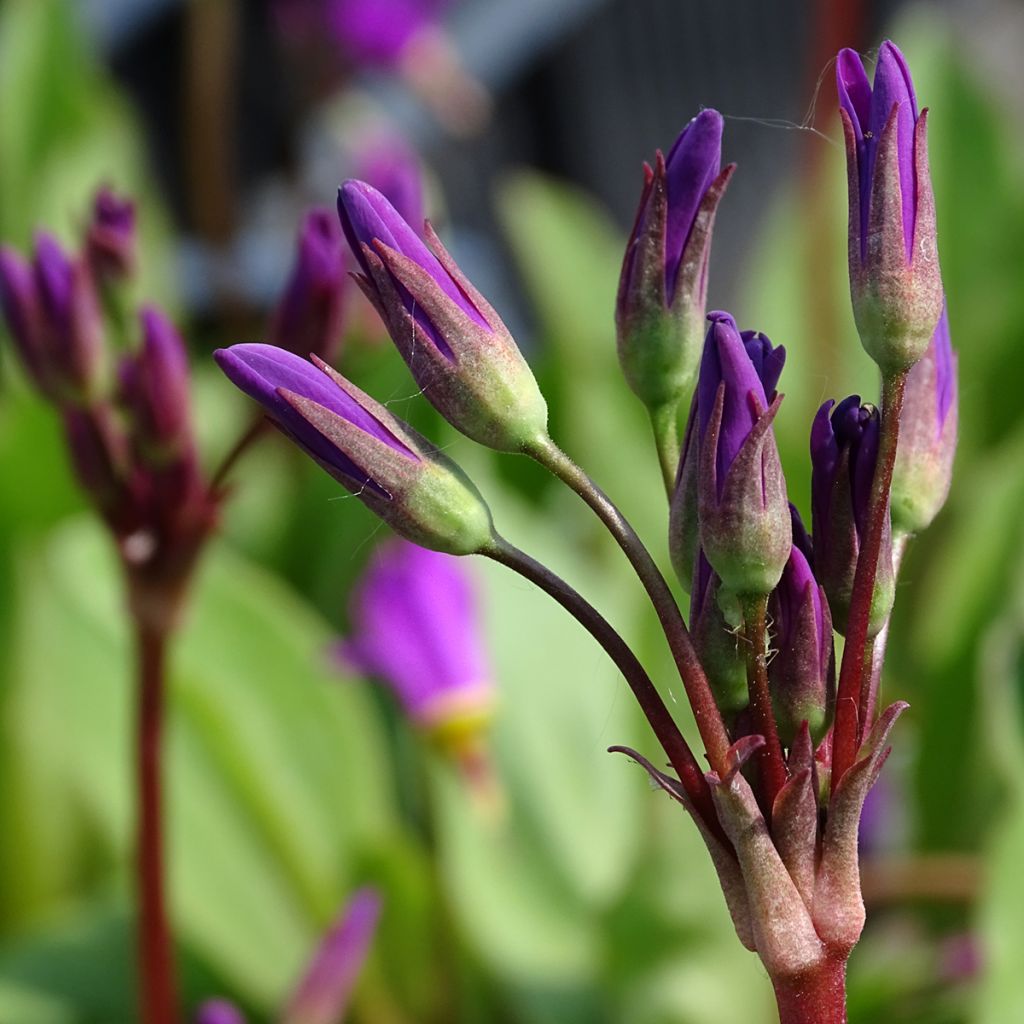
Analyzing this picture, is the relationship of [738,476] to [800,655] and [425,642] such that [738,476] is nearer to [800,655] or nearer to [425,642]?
[800,655]

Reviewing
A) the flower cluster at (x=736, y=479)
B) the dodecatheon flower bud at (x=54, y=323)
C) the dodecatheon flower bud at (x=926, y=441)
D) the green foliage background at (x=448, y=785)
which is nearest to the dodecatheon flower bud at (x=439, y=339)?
the flower cluster at (x=736, y=479)

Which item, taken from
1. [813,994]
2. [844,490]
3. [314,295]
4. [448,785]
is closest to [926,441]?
[844,490]

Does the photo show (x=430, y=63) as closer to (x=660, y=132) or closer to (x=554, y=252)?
(x=554, y=252)

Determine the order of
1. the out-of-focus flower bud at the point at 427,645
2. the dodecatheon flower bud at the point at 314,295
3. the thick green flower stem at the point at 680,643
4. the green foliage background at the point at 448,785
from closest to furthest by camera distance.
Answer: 1. the thick green flower stem at the point at 680,643
2. the dodecatheon flower bud at the point at 314,295
3. the green foliage background at the point at 448,785
4. the out-of-focus flower bud at the point at 427,645

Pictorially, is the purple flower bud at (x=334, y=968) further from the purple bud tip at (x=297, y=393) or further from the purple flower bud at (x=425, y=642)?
the purple bud tip at (x=297, y=393)

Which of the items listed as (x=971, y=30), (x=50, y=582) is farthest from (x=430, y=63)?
(x=971, y=30)

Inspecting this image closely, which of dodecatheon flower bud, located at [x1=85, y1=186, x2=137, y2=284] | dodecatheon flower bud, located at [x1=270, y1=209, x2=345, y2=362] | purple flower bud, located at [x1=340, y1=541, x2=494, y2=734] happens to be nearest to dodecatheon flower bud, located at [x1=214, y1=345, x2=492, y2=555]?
dodecatheon flower bud, located at [x1=270, y1=209, x2=345, y2=362]

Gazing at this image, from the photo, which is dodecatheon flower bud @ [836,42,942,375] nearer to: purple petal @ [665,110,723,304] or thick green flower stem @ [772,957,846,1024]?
purple petal @ [665,110,723,304]
